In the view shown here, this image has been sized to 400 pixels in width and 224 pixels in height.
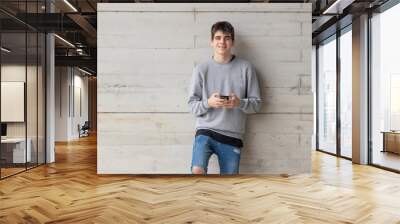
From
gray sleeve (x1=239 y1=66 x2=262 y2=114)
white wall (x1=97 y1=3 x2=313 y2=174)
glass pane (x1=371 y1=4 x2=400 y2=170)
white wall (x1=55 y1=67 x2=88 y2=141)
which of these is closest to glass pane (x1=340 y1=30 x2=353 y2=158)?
glass pane (x1=371 y1=4 x2=400 y2=170)

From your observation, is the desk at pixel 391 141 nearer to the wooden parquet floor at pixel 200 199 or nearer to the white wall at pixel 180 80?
the wooden parquet floor at pixel 200 199

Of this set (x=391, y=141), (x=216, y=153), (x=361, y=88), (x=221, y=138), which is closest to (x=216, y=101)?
(x=221, y=138)

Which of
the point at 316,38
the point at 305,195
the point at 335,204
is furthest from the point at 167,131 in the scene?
the point at 316,38

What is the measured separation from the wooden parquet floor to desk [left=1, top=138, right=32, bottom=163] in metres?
0.42

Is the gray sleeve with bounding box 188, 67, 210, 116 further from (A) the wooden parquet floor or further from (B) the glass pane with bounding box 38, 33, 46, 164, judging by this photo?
(B) the glass pane with bounding box 38, 33, 46, 164

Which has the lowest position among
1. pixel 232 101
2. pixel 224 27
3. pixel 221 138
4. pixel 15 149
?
pixel 15 149

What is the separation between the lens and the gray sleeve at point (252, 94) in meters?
4.51

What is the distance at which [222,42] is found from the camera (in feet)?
Result: 14.8

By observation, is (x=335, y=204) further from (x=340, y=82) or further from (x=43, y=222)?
(x=340, y=82)

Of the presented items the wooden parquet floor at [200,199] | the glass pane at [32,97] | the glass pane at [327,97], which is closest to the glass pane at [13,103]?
the glass pane at [32,97]

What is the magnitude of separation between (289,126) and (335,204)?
1337mm

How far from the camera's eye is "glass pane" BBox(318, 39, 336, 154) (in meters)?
9.44

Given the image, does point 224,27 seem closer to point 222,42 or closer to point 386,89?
point 222,42

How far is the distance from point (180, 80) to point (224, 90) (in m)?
0.60
